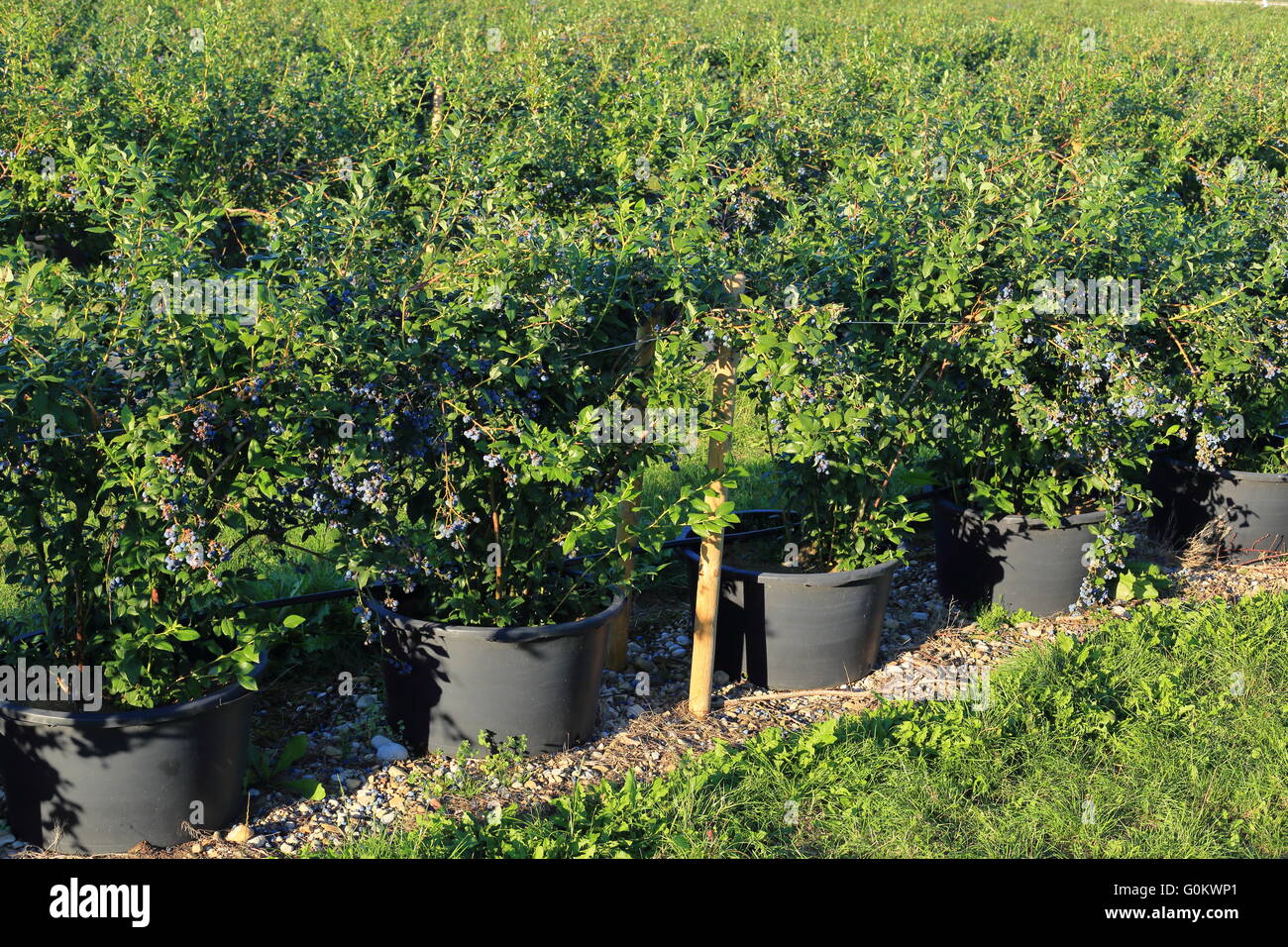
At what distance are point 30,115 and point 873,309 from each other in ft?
11.7

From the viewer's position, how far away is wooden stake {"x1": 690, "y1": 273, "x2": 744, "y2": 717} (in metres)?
3.63

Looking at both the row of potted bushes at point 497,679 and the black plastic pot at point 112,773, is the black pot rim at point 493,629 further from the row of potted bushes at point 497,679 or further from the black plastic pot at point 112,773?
the black plastic pot at point 112,773

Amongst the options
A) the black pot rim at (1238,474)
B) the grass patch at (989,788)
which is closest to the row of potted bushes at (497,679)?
the grass patch at (989,788)

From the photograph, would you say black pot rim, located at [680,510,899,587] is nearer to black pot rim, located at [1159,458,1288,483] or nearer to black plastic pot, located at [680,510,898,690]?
black plastic pot, located at [680,510,898,690]

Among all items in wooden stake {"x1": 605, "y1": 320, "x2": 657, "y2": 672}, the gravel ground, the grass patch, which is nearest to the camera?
the grass patch

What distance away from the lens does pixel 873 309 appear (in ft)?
13.5

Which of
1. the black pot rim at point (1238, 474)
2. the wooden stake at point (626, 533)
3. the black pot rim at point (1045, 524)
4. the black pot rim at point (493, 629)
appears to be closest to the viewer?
the black pot rim at point (493, 629)

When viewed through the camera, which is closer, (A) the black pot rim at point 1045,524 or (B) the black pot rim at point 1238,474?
(A) the black pot rim at point 1045,524

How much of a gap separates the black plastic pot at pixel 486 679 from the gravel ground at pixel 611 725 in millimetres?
79

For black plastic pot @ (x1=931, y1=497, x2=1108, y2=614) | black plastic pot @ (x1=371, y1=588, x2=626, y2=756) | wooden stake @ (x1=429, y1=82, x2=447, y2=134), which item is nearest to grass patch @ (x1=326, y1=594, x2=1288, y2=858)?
black plastic pot @ (x1=371, y1=588, x2=626, y2=756)

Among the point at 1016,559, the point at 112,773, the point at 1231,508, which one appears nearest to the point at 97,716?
the point at 112,773

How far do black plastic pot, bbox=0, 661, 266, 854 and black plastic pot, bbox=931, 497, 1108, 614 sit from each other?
110 inches

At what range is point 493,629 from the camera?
3309mm

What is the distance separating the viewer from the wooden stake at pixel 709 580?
11.9ft
